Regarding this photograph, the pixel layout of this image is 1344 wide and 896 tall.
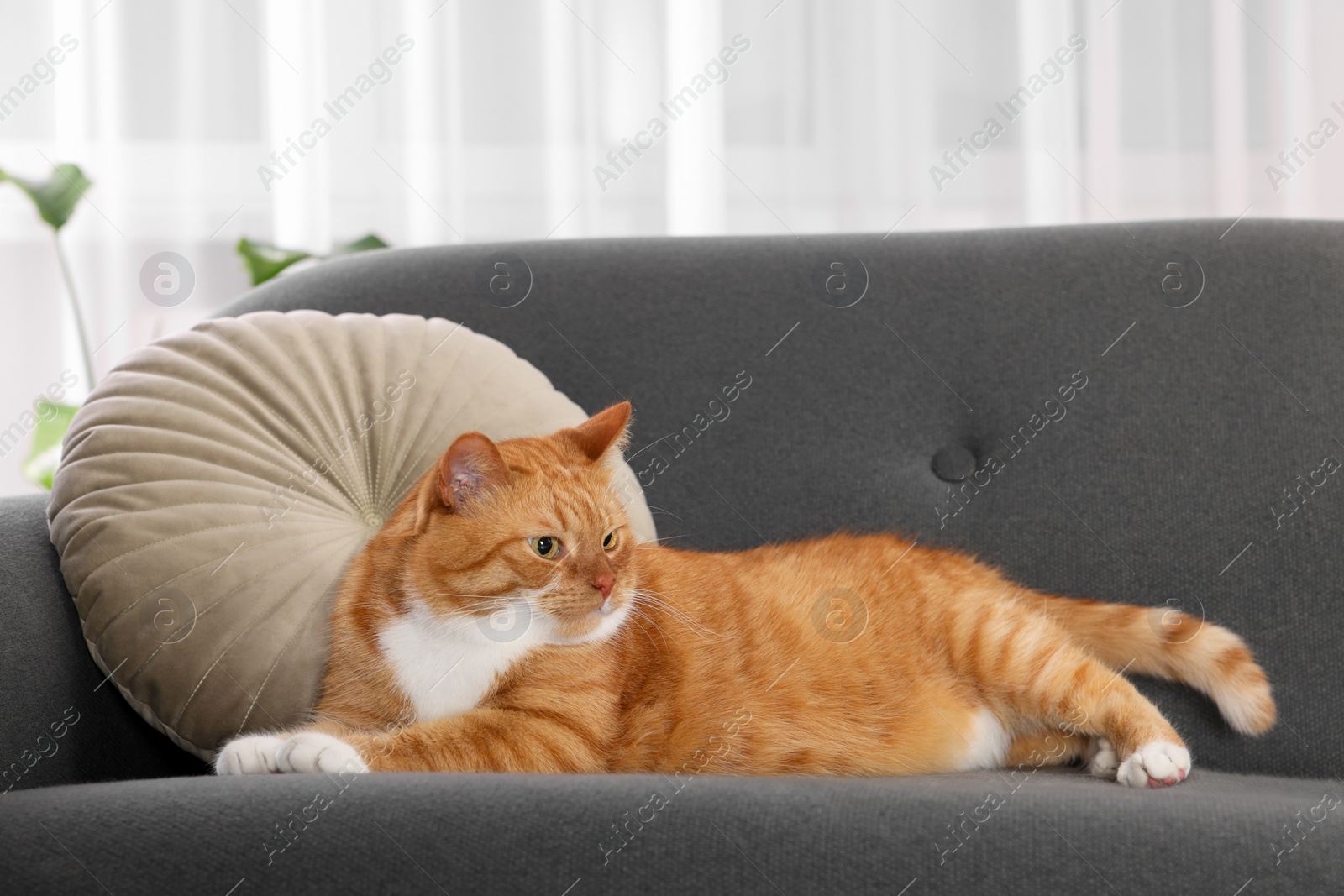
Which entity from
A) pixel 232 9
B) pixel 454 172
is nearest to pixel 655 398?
pixel 454 172

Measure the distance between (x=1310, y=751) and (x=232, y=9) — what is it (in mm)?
2807

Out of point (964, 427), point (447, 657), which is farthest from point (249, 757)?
point (964, 427)

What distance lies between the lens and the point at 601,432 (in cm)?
131

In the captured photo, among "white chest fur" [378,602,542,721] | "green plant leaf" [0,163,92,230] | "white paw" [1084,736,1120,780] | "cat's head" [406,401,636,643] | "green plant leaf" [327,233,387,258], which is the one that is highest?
"green plant leaf" [0,163,92,230]

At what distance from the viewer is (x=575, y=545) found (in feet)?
4.04

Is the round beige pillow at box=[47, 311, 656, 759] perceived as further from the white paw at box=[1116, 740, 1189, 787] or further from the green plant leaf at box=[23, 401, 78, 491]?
the green plant leaf at box=[23, 401, 78, 491]

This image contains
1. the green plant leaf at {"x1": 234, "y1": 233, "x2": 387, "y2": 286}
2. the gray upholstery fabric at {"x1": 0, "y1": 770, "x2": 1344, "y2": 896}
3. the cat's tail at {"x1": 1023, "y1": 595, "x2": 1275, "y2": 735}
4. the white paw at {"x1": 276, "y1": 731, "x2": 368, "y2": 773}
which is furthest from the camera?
the green plant leaf at {"x1": 234, "y1": 233, "x2": 387, "y2": 286}

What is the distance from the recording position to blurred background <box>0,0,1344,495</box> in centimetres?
262

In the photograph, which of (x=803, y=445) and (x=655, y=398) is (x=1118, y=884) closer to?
A: (x=803, y=445)

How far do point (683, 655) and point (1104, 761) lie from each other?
0.54 m

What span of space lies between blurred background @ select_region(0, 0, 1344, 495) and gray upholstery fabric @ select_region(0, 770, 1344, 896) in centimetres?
195

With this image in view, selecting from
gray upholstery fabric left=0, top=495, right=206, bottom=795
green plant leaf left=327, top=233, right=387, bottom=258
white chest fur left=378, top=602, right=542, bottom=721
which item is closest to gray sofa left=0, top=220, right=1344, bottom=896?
gray upholstery fabric left=0, top=495, right=206, bottom=795

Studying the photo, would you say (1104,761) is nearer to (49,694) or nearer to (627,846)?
(627,846)

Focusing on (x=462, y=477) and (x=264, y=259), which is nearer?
(x=462, y=477)
